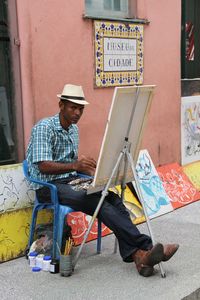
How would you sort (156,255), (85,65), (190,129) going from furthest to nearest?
1. (190,129)
2. (85,65)
3. (156,255)

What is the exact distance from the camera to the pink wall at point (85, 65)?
4344 millimetres

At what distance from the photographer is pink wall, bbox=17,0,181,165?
434 cm

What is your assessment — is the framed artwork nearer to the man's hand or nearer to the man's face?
the man's face

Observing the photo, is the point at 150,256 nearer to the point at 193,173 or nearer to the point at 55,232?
the point at 55,232

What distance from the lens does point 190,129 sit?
22.2 feet

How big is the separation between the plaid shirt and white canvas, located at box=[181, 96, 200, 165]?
9.42ft

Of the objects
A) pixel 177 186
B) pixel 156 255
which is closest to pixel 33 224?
pixel 156 255

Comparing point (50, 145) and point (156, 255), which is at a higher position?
point (50, 145)

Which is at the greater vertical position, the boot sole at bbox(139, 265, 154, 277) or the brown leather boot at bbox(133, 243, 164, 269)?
the brown leather boot at bbox(133, 243, 164, 269)

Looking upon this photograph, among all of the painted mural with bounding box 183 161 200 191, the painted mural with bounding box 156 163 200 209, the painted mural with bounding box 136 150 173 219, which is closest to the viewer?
the painted mural with bounding box 136 150 173 219

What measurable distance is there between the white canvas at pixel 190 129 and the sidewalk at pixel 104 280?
98.0 inches

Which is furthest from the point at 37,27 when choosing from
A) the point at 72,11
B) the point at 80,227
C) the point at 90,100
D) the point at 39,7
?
the point at 80,227

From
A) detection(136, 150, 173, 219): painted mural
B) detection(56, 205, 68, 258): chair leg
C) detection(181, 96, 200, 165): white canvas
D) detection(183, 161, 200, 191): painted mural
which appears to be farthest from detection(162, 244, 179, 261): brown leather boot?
detection(181, 96, 200, 165): white canvas

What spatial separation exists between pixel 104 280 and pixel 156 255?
0.45 meters
